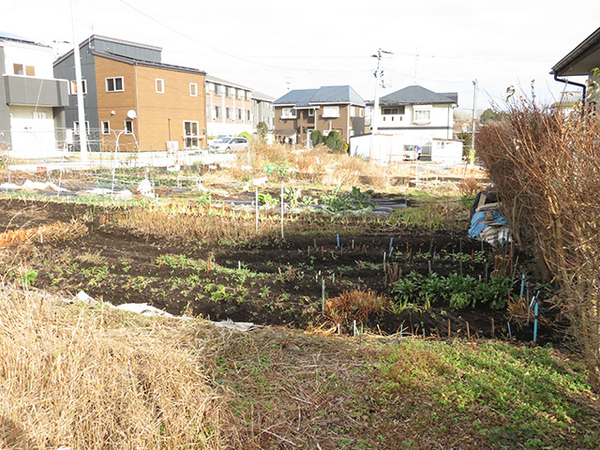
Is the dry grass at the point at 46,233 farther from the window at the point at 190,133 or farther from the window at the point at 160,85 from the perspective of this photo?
the window at the point at 190,133

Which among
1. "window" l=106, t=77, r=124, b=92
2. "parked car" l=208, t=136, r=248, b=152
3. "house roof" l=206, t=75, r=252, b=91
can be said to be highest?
"house roof" l=206, t=75, r=252, b=91

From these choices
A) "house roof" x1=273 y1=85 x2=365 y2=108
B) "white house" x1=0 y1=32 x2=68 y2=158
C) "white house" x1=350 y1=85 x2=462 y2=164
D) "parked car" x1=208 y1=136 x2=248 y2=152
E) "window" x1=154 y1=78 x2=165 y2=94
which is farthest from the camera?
"house roof" x1=273 y1=85 x2=365 y2=108

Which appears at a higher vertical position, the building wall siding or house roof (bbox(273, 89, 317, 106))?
house roof (bbox(273, 89, 317, 106))

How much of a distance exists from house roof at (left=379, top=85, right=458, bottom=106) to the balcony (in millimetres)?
30291

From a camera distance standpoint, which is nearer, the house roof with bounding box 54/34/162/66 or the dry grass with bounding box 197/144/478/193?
the dry grass with bounding box 197/144/478/193

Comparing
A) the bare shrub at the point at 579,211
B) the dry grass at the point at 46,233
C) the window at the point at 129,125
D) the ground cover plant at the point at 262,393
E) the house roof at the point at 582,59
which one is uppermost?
the window at the point at 129,125

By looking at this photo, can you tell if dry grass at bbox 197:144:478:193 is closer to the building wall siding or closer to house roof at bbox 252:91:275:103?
the building wall siding

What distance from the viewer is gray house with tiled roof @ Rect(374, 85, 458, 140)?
4694 cm

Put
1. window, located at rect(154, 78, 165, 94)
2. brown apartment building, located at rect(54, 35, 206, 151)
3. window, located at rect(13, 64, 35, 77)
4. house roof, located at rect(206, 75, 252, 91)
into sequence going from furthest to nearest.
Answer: house roof, located at rect(206, 75, 252, 91) < window, located at rect(154, 78, 165, 94) < brown apartment building, located at rect(54, 35, 206, 151) < window, located at rect(13, 64, 35, 77)

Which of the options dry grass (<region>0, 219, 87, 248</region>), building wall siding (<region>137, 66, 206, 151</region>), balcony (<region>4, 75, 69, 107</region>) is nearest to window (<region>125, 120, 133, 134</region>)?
building wall siding (<region>137, 66, 206, 151</region>)

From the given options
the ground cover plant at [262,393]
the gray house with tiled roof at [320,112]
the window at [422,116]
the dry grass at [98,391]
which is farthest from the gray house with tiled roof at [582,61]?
the gray house with tiled roof at [320,112]

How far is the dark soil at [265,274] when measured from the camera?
5023 millimetres

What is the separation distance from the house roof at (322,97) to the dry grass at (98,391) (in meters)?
49.1

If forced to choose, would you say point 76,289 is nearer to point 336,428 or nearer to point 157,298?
point 157,298
